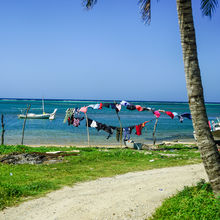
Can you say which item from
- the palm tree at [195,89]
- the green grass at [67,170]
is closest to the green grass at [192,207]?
the palm tree at [195,89]

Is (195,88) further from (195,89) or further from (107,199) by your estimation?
(107,199)

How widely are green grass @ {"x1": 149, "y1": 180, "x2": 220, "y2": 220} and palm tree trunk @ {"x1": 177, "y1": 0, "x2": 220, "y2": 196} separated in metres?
0.48

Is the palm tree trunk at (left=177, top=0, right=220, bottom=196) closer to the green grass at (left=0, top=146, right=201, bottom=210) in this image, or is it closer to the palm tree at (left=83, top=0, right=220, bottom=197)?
the palm tree at (left=83, top=0, right=220, bottom=197)

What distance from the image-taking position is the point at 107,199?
707 cm

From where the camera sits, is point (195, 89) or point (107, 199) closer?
point (195, 89)

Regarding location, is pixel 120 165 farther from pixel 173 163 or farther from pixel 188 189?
pixel 188 189

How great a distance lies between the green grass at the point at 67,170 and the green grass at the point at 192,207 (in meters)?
3.45

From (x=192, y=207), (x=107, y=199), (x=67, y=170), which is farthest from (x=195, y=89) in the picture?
(x=67, y=170)

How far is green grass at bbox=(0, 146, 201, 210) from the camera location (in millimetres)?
7562

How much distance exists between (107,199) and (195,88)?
3.51 meters

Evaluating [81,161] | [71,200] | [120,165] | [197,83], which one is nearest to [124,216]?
[71,200]

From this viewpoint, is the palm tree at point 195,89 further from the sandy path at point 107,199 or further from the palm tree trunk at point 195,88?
the sandy path at point 107,199

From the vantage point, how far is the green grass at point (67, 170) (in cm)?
756

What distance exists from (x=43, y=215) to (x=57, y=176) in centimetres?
355
